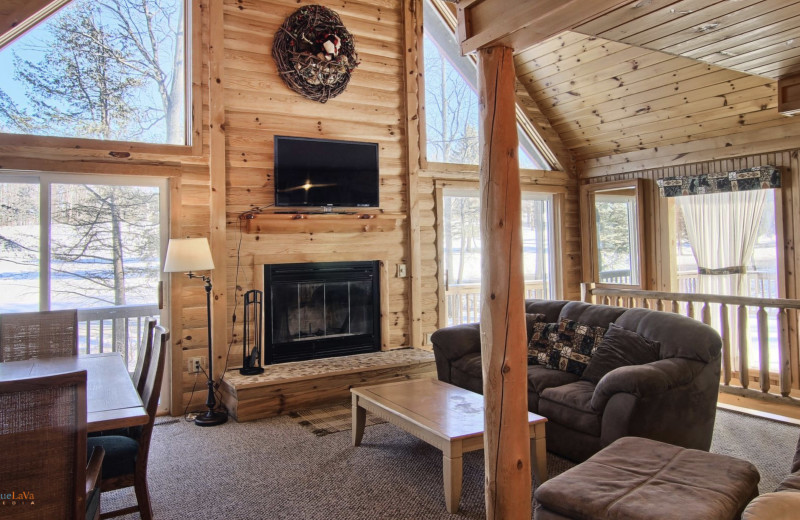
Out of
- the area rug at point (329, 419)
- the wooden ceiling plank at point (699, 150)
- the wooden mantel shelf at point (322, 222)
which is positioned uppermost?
the wooden ceiling plank at point (699, 150)

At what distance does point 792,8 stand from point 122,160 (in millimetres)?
4555

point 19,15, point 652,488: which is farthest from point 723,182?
point 19,15

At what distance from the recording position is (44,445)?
1.63 m

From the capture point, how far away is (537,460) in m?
3.04

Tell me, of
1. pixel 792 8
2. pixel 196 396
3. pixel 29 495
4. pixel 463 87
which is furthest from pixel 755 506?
pixel 463 87

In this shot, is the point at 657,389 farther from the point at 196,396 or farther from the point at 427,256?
the point at 196,396

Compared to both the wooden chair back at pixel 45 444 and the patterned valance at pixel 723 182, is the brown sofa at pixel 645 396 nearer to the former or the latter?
the patterned valance at pixel 723 182

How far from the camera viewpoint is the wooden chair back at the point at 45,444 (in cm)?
157

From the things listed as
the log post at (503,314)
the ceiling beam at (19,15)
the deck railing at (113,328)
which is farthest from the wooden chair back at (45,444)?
the ceiling beam at (19,15)

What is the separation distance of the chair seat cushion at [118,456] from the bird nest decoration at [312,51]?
350cm

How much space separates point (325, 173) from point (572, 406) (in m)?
2.97

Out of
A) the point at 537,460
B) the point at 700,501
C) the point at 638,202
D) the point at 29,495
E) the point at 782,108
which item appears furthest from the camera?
the point at 638,202

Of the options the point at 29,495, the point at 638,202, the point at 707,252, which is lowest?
the point at 29,495

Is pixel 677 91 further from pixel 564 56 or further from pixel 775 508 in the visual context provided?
pixel 775 508
